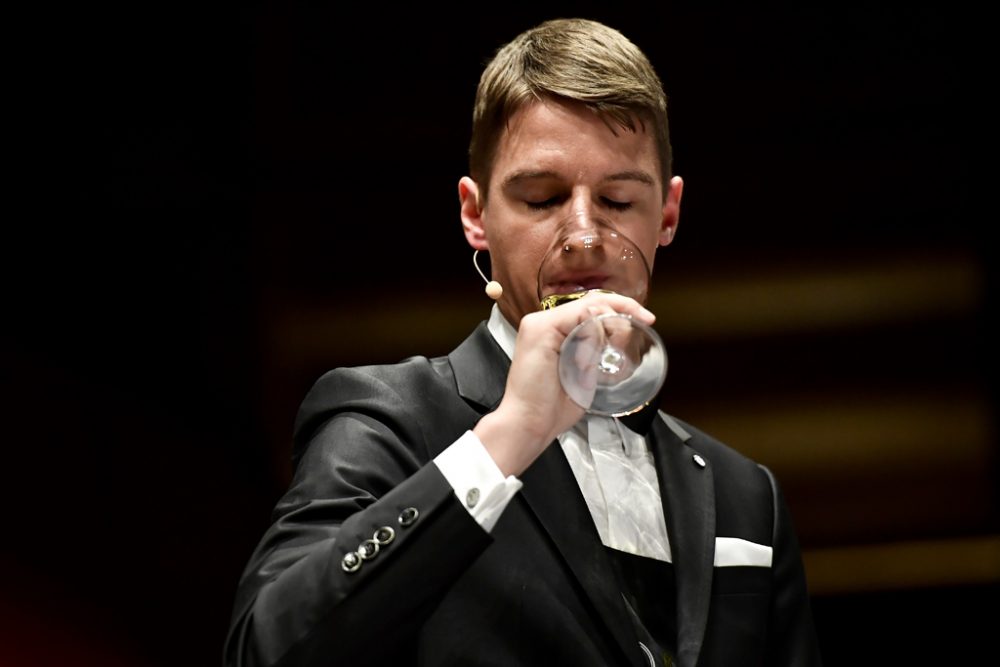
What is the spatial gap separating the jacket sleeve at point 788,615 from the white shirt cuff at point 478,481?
0.66m

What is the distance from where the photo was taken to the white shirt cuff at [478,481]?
4.03 feet

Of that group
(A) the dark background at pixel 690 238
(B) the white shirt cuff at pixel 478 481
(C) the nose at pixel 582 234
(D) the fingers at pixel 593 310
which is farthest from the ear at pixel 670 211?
(A) the dark background at pixel 690 238

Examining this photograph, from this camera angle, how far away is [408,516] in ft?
4.02

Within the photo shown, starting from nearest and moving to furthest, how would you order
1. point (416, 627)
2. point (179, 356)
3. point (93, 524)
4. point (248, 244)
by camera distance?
point (416, 627) < point (93, 524) < point (179, 356) < point (248, 244)

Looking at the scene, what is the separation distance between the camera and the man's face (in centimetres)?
155

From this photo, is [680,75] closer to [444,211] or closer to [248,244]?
[444,211]

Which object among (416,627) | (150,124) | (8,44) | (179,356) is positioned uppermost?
(8,44)

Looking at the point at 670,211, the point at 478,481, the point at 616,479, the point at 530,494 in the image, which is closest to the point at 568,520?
the point at 530,494

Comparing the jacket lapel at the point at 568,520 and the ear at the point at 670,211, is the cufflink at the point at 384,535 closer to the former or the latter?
the jacket lapel at the point at 568,520

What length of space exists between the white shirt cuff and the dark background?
1.56 metres

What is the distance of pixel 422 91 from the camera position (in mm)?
3020

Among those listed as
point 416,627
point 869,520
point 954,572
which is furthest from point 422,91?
point 416,627

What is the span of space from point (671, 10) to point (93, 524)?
186 centimetres

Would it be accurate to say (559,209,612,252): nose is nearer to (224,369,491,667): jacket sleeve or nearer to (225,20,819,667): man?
(225,20,819,667): man
